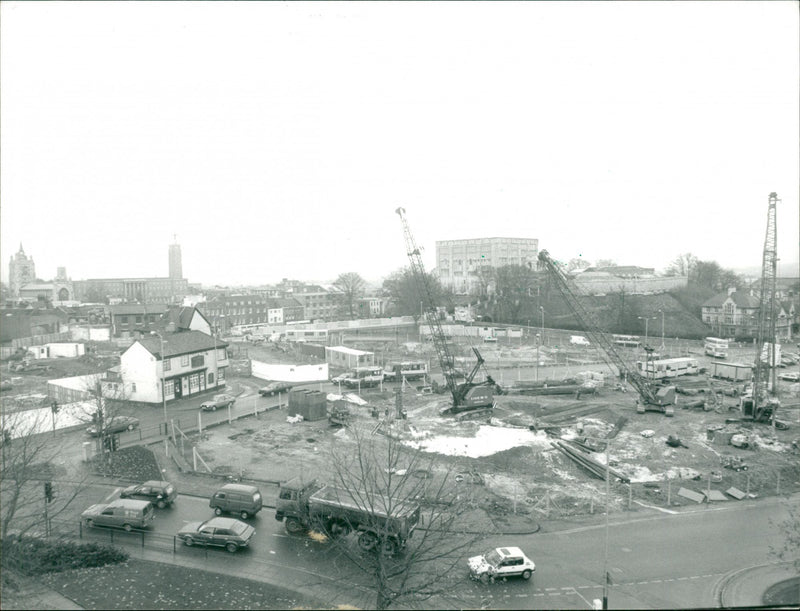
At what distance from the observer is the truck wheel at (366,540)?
7.66 m

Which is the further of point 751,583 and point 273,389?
point 273,389

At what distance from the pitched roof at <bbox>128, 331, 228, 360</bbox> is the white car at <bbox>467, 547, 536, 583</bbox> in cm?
1499

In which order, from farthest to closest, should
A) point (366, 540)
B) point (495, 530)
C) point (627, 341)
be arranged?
point (627, 341) < point (495, 530) < point (366, 540)

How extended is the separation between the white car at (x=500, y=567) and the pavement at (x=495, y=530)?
173 cm

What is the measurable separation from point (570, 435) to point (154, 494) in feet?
36.9

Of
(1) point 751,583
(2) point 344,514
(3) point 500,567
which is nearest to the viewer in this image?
(3) point 500,567

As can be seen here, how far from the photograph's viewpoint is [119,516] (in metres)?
8.59

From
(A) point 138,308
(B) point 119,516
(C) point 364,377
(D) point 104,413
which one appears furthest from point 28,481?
(A) point 138,308

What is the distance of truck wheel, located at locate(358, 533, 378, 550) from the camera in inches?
301

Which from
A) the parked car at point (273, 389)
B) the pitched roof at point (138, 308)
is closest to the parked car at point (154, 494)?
the parked car at point (273, 389)

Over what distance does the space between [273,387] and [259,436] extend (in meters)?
5.79

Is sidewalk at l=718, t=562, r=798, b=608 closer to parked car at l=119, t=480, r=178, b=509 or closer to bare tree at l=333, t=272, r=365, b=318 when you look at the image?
parked car at l=119, t=480, r=178, b=509

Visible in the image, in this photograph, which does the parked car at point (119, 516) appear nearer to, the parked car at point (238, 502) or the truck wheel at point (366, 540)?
the parked car at point (238, 502)

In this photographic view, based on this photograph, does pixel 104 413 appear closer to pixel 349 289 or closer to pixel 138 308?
pixel 138 308
